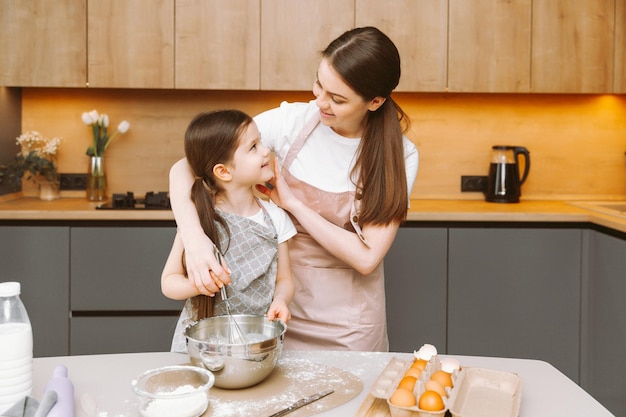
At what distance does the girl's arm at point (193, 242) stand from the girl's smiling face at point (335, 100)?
0.35 meters

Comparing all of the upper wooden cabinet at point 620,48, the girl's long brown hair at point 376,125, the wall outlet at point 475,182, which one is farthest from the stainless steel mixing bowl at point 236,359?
the upper wooden cabinet at point 620,48

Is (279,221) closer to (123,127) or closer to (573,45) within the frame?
(123,127)

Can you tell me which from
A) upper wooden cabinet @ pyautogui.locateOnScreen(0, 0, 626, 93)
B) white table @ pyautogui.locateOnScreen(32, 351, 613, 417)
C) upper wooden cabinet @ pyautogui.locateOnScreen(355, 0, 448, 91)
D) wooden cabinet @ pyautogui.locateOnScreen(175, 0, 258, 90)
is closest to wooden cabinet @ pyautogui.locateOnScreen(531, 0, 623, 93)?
upper wooden cabinet @ pyautogui.locateOnScreen(0, 0, 626, 93)

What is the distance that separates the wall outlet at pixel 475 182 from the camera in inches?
131

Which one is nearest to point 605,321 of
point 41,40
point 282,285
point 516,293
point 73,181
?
point 516,293

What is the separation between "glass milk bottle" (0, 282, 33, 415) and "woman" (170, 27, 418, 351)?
0.55 meters

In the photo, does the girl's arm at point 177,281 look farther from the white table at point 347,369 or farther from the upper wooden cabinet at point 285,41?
the upper wooden cabinet at point 285,41

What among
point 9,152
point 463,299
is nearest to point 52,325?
point 9,152

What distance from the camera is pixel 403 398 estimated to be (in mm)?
964

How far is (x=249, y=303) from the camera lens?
5.13 ft

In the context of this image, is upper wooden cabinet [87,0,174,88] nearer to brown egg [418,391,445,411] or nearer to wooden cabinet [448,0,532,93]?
wooden cabinet [448,0,532,93]

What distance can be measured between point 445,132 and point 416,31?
0.56 m

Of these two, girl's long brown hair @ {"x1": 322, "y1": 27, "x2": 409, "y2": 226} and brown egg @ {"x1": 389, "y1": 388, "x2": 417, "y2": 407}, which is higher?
girl's long brown hair @ {"x1": 322, "y1": 27, "x2": 409, "y2": 226}

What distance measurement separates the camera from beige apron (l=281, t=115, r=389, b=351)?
1.76 m
